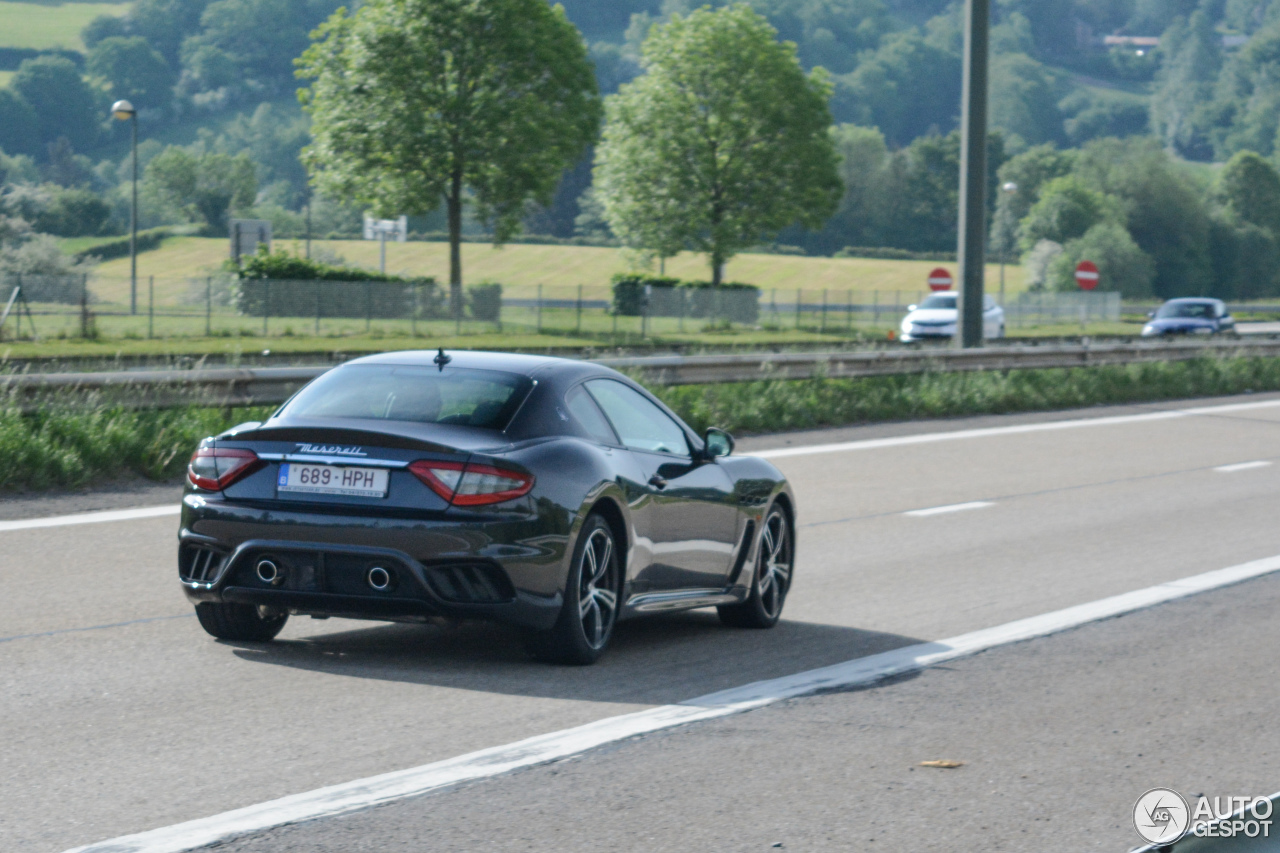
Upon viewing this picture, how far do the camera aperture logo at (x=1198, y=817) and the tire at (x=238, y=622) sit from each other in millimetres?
3732

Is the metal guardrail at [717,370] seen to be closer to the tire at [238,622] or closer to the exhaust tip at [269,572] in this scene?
the tire at [238,622]

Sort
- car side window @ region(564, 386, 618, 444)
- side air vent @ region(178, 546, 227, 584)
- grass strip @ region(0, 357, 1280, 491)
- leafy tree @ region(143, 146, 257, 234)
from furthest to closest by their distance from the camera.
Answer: leafy tree @ region(143, 146, 257, 234)
grass strip @ region(0, 357, 1280, 491)
car side window @ region(564, 386, 618, 444)
side air vent @ region(178, 546, 227, 584)

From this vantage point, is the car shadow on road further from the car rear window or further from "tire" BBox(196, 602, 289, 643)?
the car rear window

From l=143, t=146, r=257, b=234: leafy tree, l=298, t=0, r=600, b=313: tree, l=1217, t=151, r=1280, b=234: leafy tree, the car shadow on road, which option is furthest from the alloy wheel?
l=143, t=146, r=257, b=234: leafy tree

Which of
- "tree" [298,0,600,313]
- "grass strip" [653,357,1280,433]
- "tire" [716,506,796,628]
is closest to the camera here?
"tire" [716,506,796,628]

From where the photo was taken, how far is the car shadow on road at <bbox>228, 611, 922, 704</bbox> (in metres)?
6.94

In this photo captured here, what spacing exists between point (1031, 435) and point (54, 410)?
11.8m

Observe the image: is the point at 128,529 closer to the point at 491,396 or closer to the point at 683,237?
the point at 491,396

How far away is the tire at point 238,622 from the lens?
7500 millimetres

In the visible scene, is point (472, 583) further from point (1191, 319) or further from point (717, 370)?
point (1191, 319)

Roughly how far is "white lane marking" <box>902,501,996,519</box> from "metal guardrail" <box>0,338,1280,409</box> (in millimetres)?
4885

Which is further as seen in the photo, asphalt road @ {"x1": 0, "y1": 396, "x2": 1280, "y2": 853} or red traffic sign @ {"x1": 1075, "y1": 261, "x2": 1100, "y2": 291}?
red traffic sign @ {"x1": 1075, "y1": 261, "x2": 1100, "y2": 291}

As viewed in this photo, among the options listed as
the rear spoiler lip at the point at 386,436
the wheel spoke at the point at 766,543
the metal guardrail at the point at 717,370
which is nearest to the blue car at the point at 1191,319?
the metal guardrail at the point at 717,370

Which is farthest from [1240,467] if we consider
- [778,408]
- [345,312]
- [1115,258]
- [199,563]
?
[1115,258]
